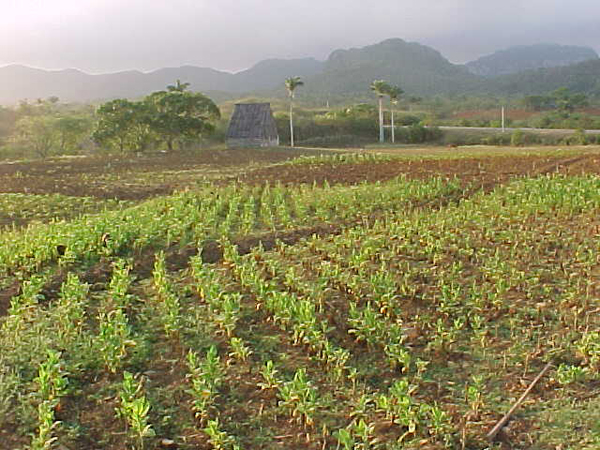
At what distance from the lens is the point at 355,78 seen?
12088 cm

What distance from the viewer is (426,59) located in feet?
478

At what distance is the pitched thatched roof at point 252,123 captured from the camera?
33.6 meters

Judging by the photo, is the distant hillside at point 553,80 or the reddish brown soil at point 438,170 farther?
the distant hillside at point 553,80

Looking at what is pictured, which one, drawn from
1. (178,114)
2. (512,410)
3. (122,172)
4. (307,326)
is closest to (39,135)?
(178,114)

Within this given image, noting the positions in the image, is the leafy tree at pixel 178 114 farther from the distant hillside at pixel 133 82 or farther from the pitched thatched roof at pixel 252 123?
the distant hillside at pixel 133 82

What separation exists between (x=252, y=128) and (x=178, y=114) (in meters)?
4.58

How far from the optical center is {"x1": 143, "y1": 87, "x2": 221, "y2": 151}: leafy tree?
29922mm

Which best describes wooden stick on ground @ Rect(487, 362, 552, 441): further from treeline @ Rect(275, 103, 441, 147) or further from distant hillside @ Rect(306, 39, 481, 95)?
distant hillside @ Rect(306, 39, 481, 95)

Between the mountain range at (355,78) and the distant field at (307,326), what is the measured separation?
78.5 meters

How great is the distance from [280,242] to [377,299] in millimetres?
2601

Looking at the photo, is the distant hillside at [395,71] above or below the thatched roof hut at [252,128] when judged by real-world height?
above

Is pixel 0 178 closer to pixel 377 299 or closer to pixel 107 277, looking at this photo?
pixel 107 277

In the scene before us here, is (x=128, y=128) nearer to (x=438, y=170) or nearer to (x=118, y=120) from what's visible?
(x=118, y=120)

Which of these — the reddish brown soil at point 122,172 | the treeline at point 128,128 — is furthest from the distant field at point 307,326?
the treeline at point 128,128
